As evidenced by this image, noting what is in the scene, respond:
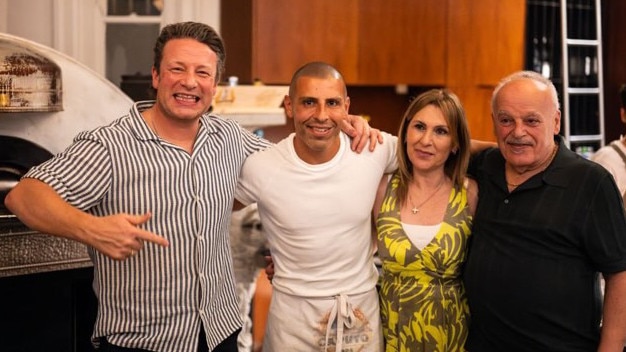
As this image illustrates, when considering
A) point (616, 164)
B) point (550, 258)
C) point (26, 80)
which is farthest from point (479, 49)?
point (550, 258)

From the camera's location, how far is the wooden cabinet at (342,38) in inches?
174

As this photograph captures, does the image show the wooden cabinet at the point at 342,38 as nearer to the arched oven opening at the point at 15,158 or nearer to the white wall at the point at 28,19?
the white wall at the point at 28,19

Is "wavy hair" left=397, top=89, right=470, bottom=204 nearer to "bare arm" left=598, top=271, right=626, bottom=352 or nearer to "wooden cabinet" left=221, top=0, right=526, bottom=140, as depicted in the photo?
"bare arm" left=598, top=271, right=626, bottom=352

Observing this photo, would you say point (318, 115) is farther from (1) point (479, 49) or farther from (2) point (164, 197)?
(1) point (479, 49)

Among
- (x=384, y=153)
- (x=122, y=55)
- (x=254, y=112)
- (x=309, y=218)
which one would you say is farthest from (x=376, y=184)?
(x=122, y=55)

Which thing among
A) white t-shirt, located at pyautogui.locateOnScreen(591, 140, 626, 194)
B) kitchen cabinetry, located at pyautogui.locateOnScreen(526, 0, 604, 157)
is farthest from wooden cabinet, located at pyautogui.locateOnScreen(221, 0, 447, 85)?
white t-shirt, located at pyautogui.locateOnScreen(591, 140, 626, 194)

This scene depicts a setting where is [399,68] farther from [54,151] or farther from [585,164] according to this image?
[585,164]

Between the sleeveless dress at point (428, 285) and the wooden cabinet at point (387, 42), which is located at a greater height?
the wooden cabinet at point (387, 42)

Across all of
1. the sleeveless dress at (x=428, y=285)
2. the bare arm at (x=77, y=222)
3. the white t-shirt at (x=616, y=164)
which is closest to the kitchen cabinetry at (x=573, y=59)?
the white t-shirt at (x=616, y=164)

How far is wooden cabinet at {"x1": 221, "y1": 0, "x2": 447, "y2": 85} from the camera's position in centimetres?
442

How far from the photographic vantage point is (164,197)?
6.06 feet

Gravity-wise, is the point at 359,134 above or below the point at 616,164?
above

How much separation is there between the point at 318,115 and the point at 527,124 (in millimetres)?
570

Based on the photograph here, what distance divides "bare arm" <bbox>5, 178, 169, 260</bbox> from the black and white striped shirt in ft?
0.36
